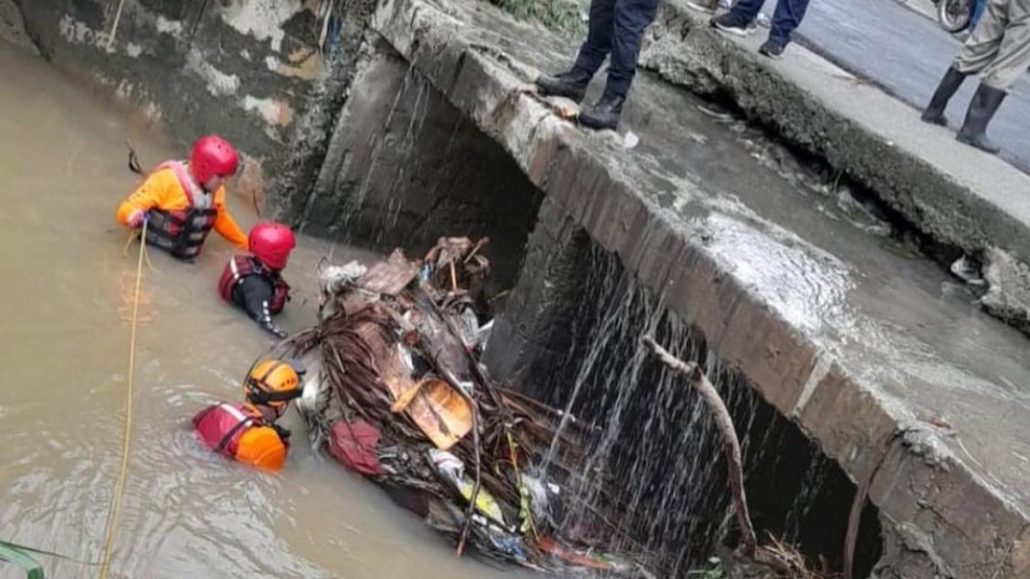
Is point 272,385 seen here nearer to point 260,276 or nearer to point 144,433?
point 144,433

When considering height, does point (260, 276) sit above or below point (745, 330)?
below

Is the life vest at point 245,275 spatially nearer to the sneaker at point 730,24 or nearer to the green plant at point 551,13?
the green plant at point 551,13

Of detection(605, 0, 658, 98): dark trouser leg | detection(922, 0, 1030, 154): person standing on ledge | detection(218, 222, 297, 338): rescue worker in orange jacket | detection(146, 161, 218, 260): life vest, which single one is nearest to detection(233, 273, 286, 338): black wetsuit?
detection(218, 222, 297, 338): rescue worker in orange jacket

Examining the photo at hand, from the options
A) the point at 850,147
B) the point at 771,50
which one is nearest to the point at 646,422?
the point at 850,147

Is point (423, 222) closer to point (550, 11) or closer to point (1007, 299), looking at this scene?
point (550, 11)

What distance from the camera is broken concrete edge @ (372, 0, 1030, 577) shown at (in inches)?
127

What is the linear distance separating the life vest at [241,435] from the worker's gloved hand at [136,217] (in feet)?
5.43

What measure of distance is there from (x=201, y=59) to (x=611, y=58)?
321 cm

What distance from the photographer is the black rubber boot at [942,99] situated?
6.21m

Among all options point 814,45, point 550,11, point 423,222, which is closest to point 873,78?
point 814,45

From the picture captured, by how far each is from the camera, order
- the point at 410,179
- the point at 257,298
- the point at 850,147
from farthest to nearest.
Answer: the point at 410,179 → the point at 257,298 → the point at 850,147

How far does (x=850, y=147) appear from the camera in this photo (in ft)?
18.1

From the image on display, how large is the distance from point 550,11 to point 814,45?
237cm

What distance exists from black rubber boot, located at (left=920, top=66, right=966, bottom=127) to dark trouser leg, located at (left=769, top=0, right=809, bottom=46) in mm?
793
